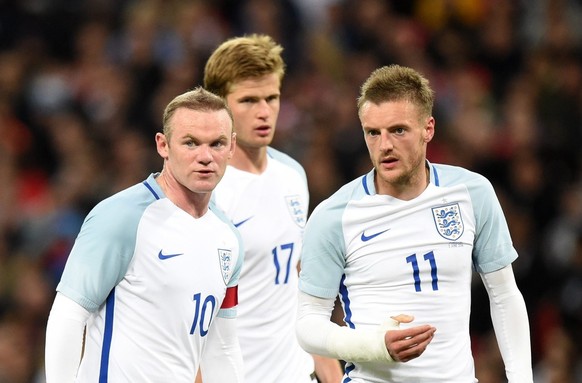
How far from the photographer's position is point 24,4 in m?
12.3

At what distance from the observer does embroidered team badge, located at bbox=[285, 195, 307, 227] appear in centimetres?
612

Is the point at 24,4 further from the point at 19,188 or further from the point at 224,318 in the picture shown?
the point at 224,318

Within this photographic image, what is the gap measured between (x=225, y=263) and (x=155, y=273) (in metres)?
0.40

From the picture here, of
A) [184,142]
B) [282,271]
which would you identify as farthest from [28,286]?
[184,142]

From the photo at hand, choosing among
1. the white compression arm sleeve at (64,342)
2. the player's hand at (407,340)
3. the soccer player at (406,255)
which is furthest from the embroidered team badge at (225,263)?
the player's hand at (407,340)

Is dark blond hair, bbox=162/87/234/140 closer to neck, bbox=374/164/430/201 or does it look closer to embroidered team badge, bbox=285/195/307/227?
neck, bbox=374/164/430/201

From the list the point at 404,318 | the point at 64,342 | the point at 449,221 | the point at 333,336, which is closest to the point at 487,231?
the point at 449,221

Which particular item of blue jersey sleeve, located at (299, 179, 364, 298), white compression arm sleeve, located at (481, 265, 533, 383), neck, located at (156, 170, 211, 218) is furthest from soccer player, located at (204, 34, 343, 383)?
white compression arm sleeve, located at (481, 265, 533, 383)

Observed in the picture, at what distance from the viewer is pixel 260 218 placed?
5.96 m

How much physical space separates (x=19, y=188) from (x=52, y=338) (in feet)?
21.9

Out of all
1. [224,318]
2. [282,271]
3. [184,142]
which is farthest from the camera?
[282,271]

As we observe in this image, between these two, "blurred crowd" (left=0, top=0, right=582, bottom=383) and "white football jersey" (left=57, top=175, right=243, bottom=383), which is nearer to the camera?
"white football jersey" (left=57, top=175, right=243, bottom=383)

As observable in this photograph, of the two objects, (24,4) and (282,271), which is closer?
(282,271)

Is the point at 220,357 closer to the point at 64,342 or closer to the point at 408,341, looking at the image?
the point at 64,342
